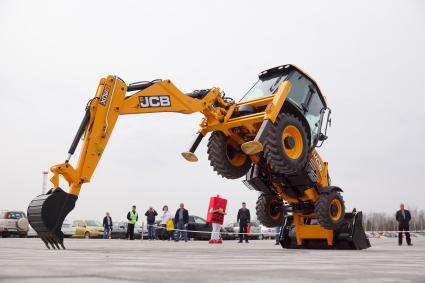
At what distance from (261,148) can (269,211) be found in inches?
150

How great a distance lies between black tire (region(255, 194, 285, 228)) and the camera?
40.7ft

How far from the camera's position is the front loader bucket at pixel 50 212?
8078mm

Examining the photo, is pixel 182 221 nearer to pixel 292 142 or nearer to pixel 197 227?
pixel 197 227

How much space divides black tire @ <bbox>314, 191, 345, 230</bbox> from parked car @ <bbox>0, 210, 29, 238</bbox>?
2059 centimetres

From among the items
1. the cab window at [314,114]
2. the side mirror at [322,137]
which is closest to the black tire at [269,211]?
the side mirror at [322,137]

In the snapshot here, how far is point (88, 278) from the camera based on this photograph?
10.5 ft

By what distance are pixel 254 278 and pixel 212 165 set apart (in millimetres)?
7574

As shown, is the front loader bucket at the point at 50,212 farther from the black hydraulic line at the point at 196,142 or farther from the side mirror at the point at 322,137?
the side mirror at the point at 322,137

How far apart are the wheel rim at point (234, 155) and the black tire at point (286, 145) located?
57.0 inches

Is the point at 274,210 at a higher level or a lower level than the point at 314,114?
lower

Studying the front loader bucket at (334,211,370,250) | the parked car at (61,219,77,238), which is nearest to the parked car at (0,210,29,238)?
the parked car at (61,219,77,238)

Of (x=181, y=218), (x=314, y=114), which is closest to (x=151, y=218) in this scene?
(x=181, y=218)

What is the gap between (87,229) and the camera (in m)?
31.8

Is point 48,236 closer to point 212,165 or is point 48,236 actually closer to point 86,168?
point 86,168
